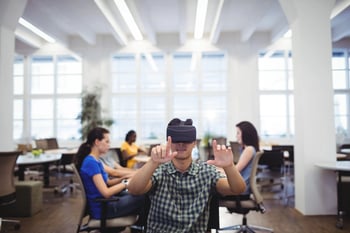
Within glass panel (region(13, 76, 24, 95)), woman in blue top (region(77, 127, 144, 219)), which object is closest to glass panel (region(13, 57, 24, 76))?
glass panel (region(13, 76, 24, 95))

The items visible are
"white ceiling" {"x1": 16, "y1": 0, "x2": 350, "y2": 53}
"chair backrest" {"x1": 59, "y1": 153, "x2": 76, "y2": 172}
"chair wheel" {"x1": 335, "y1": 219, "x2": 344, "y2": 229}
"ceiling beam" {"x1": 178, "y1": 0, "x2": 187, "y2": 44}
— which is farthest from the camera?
"white ceiling" {"x1": 16, "y1": 0, "x2": 350, "y2": 53}

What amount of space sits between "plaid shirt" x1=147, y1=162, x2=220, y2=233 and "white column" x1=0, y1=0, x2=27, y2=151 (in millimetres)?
3700

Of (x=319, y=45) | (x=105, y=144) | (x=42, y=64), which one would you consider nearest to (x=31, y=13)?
(x=42, y=64)

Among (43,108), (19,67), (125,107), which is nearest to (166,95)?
(125,107)

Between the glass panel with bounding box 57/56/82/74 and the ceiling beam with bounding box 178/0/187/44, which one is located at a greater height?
the ceiling beam with bounding box 178/0/187/44

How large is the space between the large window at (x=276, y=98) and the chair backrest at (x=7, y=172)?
7.41 m

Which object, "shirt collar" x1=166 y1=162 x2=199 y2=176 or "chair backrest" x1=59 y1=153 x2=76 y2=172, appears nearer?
"shirt collar" x1=166 y1=162 x2=199 y2=176

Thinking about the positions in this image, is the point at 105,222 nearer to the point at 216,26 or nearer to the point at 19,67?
the point at 216,26

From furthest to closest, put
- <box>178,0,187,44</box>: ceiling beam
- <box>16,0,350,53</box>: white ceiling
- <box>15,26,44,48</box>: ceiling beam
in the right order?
<box>15,26,44,48</box>: ceiling beam → <box>16,0,350,53</box>: white ceiling → <box>178,0,187,44</box>: ceiling beam

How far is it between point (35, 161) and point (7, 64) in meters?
1.61

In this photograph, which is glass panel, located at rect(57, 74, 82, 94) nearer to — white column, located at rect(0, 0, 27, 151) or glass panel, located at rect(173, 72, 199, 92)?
glass panel, located at rect(173, 72, 199, 92)

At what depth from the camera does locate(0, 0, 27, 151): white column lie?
14.7ft

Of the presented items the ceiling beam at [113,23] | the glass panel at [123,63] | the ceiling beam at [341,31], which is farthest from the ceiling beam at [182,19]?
the ceiling beam at [341,31]

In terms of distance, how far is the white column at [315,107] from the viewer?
14.2ft
